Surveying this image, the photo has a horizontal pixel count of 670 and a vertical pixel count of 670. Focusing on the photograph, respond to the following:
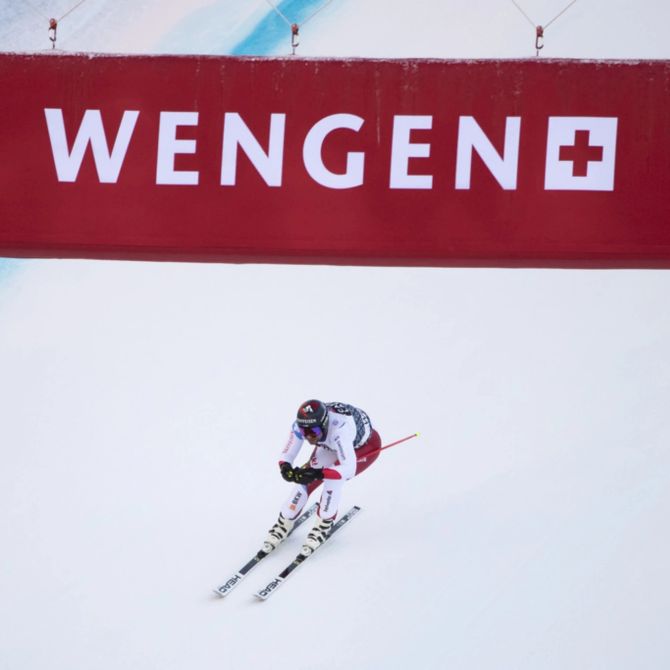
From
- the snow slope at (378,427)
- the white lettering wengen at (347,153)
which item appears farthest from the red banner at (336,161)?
the snow slope at (378,427)

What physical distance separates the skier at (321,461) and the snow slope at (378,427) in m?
0.19

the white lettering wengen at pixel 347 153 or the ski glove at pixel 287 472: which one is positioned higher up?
the white lettering wengen at pixel 347 153

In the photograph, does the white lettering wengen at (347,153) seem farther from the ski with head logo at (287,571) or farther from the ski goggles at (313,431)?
the ski with head logo at (287,571)

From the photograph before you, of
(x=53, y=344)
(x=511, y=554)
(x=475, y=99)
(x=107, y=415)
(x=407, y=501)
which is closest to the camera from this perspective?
(x=475, y=99)

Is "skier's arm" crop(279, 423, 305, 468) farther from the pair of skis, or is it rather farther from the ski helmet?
the pair of skis

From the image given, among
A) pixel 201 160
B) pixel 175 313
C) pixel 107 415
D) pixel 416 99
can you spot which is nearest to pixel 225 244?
pixel 201 160

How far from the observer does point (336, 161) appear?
4844 millimetres

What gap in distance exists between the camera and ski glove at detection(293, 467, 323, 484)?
6.46 metres

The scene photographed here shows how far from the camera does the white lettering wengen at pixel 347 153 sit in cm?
480

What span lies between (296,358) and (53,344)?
1947 millimetres

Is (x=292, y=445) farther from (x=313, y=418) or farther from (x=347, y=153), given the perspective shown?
(x=347, y=153)

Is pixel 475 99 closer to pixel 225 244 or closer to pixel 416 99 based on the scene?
pixel 416 99

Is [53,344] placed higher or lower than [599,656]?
higher

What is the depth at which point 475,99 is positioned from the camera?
4.80 meters
